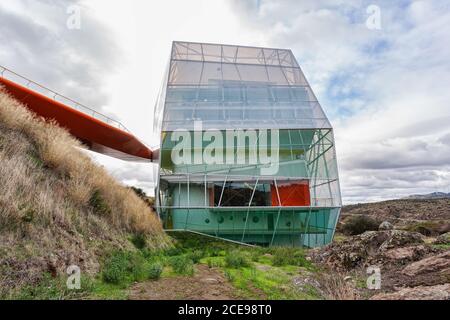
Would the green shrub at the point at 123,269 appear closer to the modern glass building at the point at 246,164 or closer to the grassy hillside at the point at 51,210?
the grassy hillside at the point at 51,210

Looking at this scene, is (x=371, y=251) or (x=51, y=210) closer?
(x=51, y=210)

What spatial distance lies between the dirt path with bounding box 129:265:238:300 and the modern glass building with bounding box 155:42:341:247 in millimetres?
9431

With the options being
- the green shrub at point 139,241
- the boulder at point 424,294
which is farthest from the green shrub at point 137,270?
the boulder at point 424,294

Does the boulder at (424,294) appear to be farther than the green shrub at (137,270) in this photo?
No

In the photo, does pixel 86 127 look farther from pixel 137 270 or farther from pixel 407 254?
pixel 407 254

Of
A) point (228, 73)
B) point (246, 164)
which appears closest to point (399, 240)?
point (246, 164)

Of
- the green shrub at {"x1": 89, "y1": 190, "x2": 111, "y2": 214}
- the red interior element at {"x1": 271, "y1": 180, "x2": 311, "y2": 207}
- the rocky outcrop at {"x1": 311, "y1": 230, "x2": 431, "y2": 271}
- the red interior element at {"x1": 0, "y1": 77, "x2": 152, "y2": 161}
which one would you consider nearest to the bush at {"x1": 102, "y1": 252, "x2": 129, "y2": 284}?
the green shrub at {"x1": 89, "y1": 190, "x2": 111, "y2": 214}

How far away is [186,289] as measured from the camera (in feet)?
16.5

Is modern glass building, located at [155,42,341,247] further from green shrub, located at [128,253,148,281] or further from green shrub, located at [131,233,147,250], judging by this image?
green shrub, located at [128,253,148,281]

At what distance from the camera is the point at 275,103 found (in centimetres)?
1881

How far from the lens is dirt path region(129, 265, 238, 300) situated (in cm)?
458

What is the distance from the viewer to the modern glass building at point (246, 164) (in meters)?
15.6

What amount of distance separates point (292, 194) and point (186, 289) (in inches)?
467

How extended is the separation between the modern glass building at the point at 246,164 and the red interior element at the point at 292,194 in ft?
0.19
